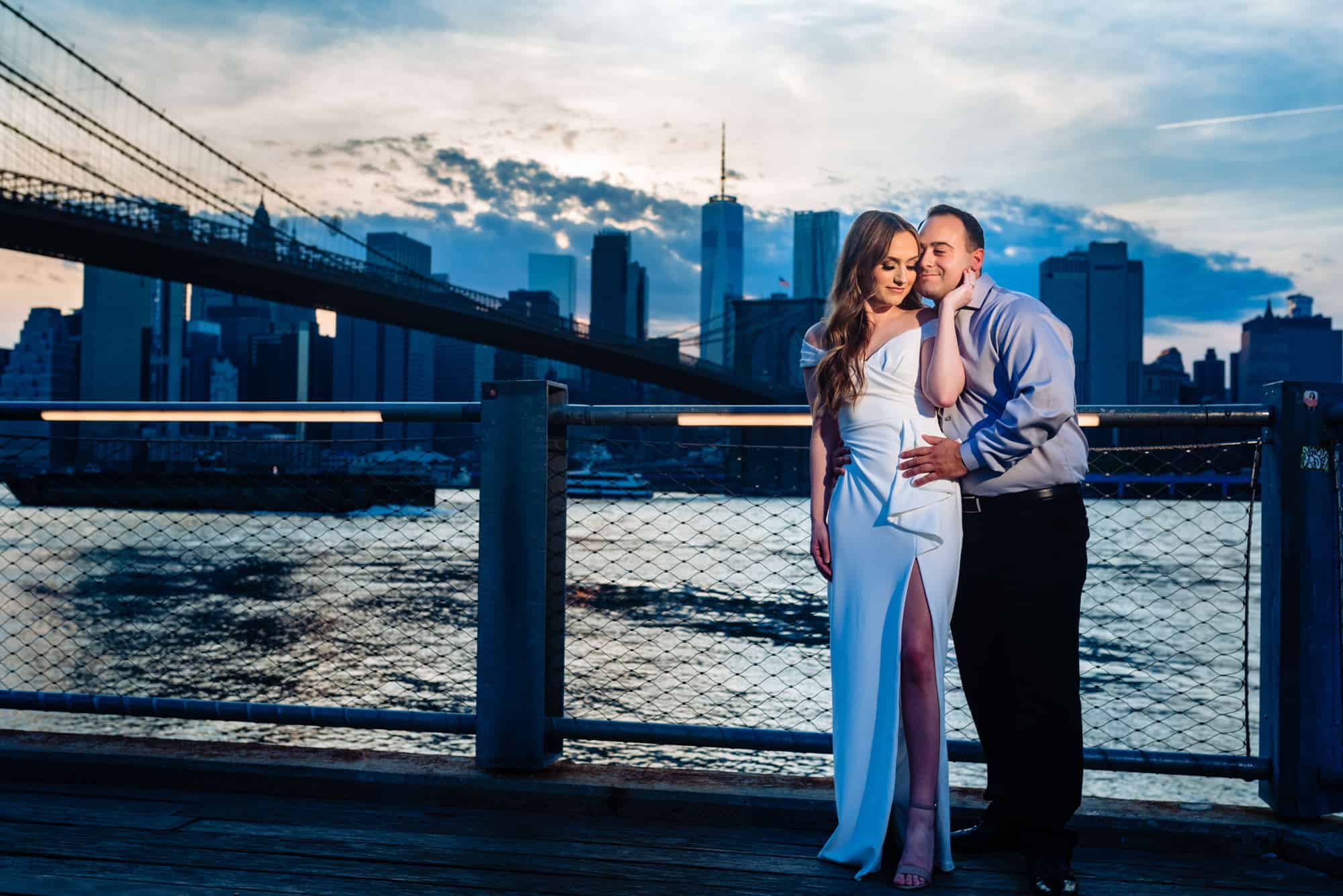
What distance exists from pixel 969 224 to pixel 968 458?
0.40 metres

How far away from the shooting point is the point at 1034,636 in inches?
67.3

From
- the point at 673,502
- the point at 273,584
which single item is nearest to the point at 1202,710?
the point at 273,584

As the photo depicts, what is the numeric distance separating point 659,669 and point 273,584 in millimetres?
12499

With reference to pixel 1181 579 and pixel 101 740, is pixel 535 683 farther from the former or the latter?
pixel 1181 579

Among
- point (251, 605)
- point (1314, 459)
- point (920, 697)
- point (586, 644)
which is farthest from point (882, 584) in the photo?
point (251, 605)

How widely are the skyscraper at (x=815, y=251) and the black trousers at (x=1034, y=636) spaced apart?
2347 inches

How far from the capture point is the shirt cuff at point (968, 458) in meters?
1.64

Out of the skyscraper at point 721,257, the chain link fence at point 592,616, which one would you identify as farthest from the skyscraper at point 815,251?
the chain link fence at point 592,616

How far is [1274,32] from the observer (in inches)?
1748

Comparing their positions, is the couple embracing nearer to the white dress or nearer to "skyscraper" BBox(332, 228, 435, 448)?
the white dress

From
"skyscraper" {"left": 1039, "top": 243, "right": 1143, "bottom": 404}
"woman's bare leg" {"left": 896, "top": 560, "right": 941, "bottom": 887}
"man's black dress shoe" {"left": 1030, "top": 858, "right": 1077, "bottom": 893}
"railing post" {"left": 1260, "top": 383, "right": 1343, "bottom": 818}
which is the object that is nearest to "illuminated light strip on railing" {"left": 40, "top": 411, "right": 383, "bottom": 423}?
"woman's bare leg" {"left": 896, "top": 560, "right": 941, "bottom": 887}

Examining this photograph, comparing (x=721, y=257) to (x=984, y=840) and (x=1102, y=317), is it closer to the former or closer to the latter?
(x=1102, y=317)

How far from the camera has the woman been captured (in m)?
1.68

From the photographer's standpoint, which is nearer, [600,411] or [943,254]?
[943,254]
